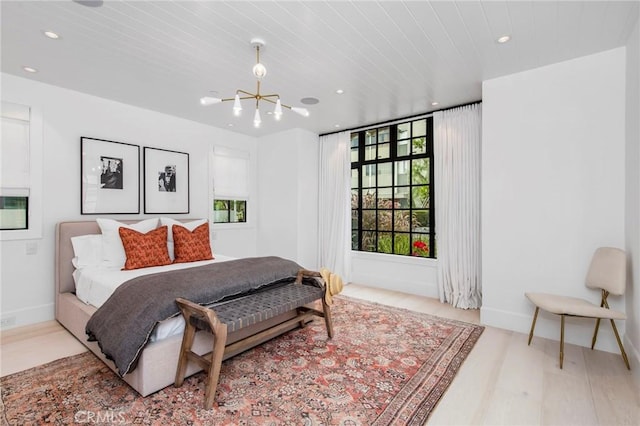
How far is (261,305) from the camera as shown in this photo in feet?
7.87

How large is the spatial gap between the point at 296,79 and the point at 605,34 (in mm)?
2570

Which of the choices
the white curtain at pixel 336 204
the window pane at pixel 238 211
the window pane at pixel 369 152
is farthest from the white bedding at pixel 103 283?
the window pane at pixel 369 152

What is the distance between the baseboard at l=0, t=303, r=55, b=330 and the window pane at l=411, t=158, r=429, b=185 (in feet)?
15.5

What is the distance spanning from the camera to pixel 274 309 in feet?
7.73

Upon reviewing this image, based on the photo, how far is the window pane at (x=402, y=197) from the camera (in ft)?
15.1

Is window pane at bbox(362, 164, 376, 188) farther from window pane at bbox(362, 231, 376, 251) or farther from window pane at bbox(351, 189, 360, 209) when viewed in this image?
window pane at bbox(362, 231, 376, 251)

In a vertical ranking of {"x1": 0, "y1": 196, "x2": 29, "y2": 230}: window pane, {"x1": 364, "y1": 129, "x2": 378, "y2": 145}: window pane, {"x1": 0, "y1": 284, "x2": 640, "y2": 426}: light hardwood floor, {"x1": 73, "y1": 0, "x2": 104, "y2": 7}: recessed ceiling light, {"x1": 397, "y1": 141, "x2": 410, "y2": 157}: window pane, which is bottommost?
{"x1": 0, "y1": 284, "x2": 640, "y2": 426}: light hardwood floor

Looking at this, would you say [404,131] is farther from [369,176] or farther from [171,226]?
[171,226]

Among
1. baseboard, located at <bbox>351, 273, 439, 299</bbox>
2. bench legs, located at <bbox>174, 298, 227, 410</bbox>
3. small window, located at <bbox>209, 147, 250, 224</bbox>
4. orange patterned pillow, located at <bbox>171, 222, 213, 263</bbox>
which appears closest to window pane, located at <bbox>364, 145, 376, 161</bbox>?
baseboard, located at <bbox>351, 273, 439, 299</bbox>

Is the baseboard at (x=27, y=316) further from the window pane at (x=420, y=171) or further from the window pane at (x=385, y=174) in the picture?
the window pane at (x=420, y=171)

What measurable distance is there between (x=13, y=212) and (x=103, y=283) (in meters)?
1.36

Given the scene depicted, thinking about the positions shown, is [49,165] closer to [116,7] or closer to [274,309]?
[116,7]

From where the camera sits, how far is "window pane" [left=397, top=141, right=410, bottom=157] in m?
4.59

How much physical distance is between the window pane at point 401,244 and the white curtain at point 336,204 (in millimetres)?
765
